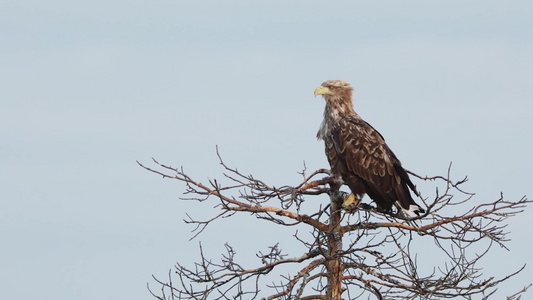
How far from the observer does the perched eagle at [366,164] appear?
423 inches

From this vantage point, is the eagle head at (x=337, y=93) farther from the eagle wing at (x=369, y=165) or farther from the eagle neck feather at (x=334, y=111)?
the eagle wing at (x=369, y=165)

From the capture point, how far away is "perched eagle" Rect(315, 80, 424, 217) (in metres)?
10.7

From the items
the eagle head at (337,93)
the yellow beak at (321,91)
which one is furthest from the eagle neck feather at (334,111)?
the yellow beak at (321,91)

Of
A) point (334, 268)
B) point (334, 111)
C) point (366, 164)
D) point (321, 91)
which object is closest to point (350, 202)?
point (366, 164)

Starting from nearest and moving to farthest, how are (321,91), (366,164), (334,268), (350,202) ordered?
1. (334,268)
2. (350,202)
3. (366,164)
4. (321,91)

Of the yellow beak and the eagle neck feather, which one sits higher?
the yellow beak

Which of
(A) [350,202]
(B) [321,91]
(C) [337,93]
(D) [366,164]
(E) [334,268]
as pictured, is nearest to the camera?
(E) [334,268]

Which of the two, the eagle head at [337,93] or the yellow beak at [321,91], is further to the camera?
the eagle head at [337,93]

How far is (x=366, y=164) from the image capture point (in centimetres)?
1091

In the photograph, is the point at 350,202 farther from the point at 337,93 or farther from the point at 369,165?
the point at 337,93

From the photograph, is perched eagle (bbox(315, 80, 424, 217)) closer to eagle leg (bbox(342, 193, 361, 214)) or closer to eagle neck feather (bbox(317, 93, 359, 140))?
eagle neck feather (bbox(317, 93, 359, 140))

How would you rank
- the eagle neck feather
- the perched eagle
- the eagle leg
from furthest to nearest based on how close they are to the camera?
the eagle neck feather → the perched eagle → the eagle leg

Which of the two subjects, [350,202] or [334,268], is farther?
[350,202]

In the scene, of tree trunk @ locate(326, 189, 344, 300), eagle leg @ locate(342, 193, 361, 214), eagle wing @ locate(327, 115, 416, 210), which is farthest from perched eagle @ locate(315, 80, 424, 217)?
tree trunk @ locate(326, 189, 344, 300)
